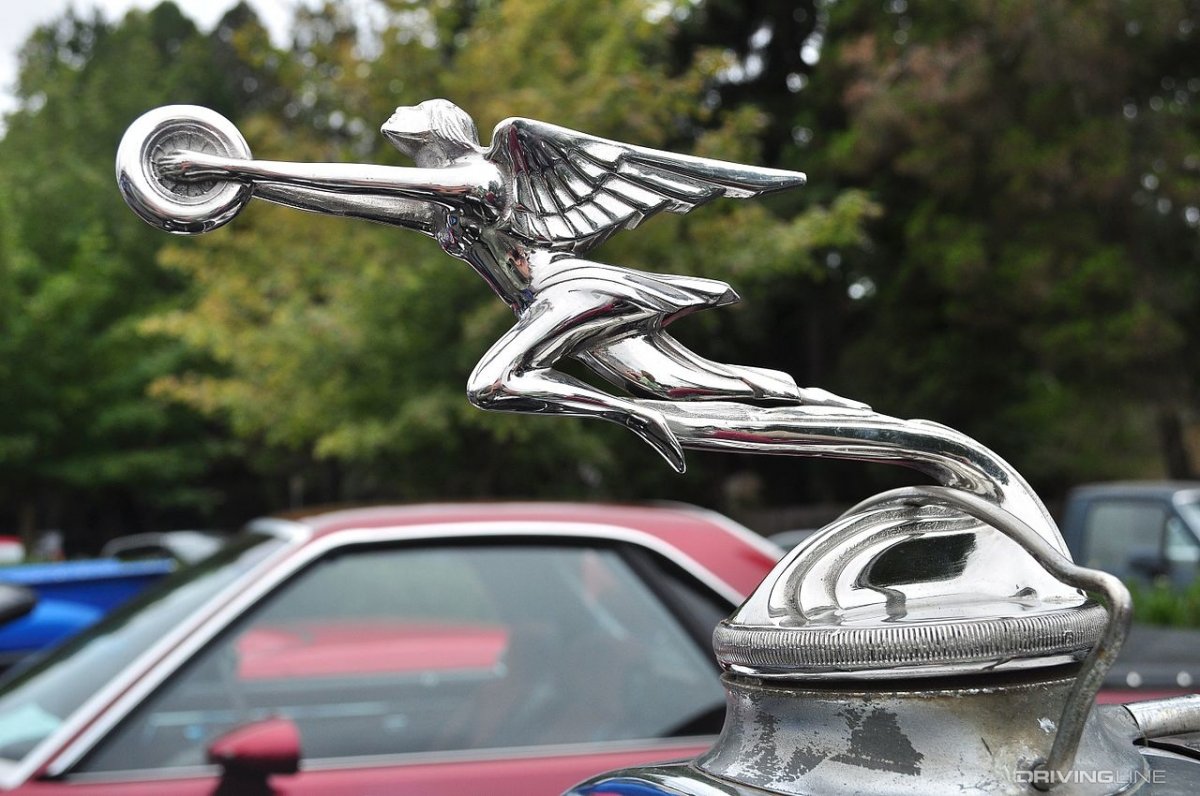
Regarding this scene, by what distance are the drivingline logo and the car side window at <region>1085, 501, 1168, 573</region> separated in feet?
27.1

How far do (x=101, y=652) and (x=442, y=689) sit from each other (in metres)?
1.09

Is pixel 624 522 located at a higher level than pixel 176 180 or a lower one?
lower

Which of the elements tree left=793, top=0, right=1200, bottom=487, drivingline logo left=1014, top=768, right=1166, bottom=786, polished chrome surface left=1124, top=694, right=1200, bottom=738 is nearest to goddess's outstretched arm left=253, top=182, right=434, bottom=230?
drivingline logo left=1014, top=768, right=1166, bottom=786

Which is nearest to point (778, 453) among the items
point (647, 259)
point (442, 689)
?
point (442, 689)

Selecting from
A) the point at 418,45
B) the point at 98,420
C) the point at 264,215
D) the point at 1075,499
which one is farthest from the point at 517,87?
the point at 98,420

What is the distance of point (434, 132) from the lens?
85cm

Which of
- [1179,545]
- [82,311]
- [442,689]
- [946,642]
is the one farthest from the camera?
[82,311]

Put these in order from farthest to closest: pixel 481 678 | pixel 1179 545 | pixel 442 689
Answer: pixel 1179 545 → pixel 481 678 → pixel 442 689

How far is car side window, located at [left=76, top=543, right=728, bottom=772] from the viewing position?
10.2 ft

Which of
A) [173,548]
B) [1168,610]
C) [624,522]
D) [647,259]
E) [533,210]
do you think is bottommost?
[1168,610]

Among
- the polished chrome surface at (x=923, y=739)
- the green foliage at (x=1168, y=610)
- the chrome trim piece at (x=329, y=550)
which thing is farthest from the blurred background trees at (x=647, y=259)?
the polished chrome surface at (x=923, y=739)

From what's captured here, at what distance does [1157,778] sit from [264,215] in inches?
452

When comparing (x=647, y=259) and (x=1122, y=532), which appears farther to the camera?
(x=647, y=259)

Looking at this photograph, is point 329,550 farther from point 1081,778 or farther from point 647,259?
point 647,259
